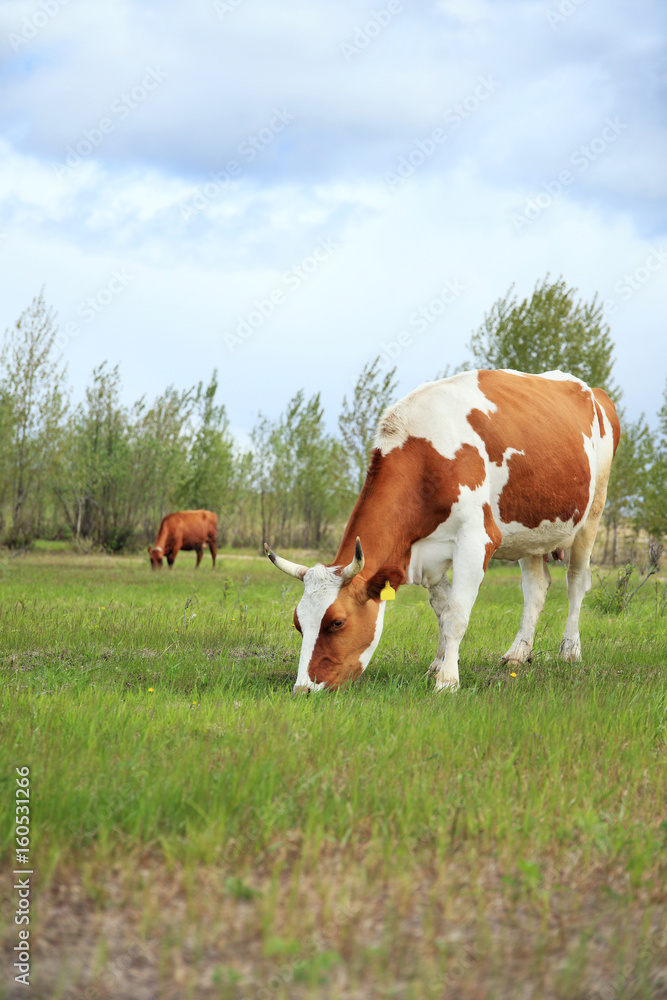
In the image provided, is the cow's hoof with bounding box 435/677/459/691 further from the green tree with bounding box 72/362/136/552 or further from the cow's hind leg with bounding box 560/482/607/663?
the green tree with bounding box 72/362/136/552

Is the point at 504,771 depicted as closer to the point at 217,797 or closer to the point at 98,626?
the point at 217,797

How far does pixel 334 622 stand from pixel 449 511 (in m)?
1.35

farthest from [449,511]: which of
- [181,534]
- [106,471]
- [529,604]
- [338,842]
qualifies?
[106,471]

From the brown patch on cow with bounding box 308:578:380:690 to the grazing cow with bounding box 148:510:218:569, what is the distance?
54.3 ft

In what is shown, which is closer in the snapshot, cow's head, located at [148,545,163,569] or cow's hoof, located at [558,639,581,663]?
cow's hoof, located at [558,639,581,663]

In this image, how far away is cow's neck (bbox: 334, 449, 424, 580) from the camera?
5629 millimetres

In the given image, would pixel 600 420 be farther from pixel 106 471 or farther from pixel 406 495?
pixel 106 471

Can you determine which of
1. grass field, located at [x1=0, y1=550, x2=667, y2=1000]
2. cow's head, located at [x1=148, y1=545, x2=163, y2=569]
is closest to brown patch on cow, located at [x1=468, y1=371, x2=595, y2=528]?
grass field, located at [x1=0, y1=550, x2=667, y2=1000]

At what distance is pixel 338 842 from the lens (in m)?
2.93

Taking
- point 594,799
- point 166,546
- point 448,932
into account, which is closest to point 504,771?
point 594,799

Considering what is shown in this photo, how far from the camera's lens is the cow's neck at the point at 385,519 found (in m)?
5.63

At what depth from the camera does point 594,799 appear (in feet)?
11.4

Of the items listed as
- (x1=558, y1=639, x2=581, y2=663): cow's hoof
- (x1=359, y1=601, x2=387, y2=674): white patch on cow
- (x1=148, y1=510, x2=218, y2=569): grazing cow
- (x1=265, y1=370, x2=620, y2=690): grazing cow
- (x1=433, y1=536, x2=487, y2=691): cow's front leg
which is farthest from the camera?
(x1=148, y1=510, x2=218, y2=569): grazing cow

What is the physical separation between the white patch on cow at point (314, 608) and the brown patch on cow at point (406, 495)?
1.05 ft
